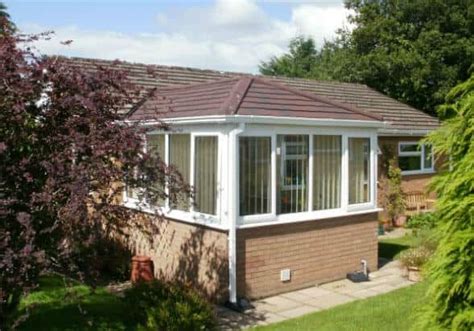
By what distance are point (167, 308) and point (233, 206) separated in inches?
94.6

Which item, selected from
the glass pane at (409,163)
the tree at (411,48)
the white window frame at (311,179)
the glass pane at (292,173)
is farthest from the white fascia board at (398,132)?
the glass pane at (292,173)

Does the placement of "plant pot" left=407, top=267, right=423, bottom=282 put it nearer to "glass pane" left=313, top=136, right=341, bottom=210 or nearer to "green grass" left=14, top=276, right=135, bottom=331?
"glass pane" left=313, top=136, right=341, bottom=210

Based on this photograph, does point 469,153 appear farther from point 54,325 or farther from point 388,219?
point 388,219

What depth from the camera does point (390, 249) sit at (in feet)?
46.7

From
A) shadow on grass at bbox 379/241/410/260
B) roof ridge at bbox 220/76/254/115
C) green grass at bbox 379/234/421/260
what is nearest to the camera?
roof ridge at bbox 220/76/254/115

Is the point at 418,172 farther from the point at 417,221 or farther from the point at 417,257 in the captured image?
the point at 417,257

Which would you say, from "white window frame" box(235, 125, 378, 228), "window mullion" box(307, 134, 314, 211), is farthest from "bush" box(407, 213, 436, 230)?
"window mullion" box(307, 134, 314, 211)

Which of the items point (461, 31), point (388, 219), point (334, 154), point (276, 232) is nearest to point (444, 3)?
point (461, 31)

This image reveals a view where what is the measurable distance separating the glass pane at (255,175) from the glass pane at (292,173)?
0.30m

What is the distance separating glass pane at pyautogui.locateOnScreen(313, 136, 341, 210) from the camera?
10.7 metres

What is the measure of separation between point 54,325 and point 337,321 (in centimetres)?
445

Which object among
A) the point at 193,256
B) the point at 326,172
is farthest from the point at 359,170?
the point at 193,256

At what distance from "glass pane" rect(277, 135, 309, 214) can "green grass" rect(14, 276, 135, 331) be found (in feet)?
11.7

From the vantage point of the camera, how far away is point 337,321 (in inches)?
328
